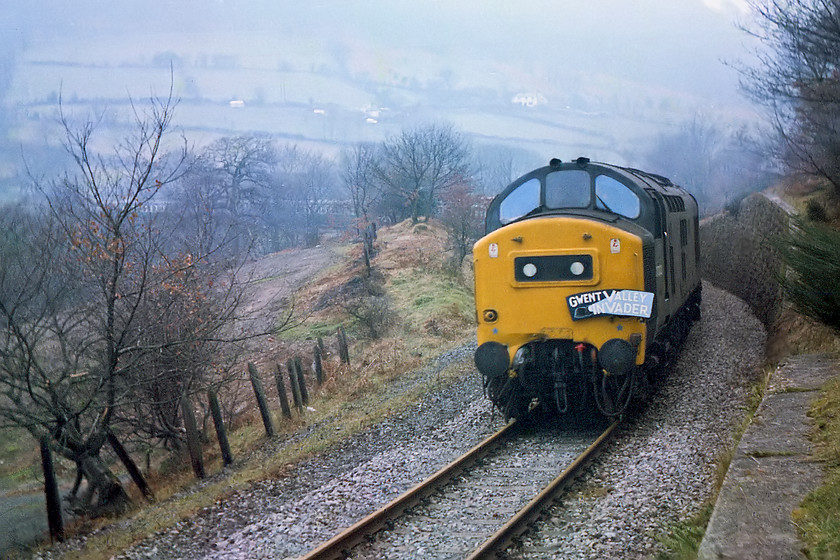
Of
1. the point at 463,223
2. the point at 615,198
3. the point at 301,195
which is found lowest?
the point at 615,198

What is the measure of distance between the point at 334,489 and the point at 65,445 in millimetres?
4784

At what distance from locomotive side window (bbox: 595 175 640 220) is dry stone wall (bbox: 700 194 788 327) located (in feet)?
18.3

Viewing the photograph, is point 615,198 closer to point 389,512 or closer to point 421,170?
point 389,512

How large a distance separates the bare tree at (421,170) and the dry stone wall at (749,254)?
58.1 feet

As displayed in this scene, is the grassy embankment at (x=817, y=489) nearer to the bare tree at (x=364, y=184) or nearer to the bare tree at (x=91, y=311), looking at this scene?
the bare tree at (x=91, y=311)

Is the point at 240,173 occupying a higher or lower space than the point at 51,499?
higher

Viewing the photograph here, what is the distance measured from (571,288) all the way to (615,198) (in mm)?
1468

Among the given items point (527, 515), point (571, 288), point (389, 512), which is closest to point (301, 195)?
point (571, 288)

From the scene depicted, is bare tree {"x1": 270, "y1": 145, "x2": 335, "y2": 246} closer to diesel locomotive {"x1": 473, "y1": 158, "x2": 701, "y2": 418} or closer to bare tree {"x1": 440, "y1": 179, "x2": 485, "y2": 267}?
bare tree {"x1": 440, "y1": 179, "x2": 485, "y2": 267}

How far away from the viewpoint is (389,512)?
708 cm

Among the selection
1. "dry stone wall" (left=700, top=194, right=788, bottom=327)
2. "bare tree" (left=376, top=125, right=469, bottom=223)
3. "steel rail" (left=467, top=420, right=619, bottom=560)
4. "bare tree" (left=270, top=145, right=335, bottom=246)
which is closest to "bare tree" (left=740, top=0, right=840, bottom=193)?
"dry stone wall" (left=700, top=194, right=788, bottom=327)

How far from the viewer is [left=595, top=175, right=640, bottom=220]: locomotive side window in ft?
32.9

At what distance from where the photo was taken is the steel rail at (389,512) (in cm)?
626

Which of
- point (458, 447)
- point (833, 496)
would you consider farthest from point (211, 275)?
point (833, 496)
